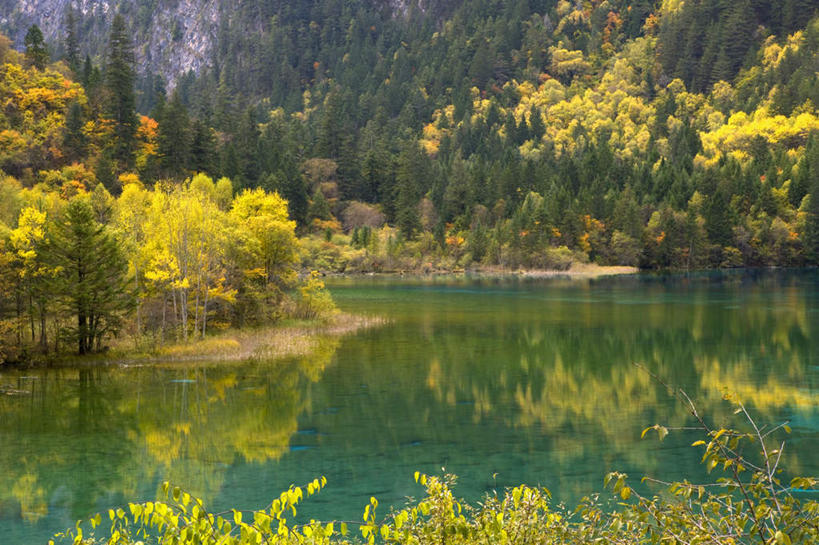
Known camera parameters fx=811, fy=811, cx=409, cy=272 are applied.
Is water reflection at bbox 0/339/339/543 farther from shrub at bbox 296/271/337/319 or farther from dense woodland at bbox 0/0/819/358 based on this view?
shrub at bbox 296/271/337/319

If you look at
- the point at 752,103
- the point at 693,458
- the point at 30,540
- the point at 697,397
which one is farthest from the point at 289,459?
the point at 752,103

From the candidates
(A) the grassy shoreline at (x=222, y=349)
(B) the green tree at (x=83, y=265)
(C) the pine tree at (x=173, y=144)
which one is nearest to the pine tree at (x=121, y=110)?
(C) the pine tree at (x=173, y=144)

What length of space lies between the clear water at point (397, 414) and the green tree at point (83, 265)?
11.1 feet

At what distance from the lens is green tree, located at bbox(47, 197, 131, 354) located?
4150cm

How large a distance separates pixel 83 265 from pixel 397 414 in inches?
811

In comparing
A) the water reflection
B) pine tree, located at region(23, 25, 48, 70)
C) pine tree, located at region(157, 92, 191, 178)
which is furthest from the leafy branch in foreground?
pine tree, located at region(23, 25, 48, 70)

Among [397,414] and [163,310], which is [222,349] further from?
[397,414]

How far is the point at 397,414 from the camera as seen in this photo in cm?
3134

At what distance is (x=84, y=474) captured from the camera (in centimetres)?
2384

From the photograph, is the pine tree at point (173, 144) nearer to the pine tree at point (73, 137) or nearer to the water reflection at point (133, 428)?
the pine tree at point (73, 137)

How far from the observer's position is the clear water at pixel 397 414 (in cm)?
2256

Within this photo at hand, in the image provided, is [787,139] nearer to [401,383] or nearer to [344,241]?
[344,241]

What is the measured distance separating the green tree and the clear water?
3.38 m

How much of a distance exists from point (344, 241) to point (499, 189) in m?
35.5
